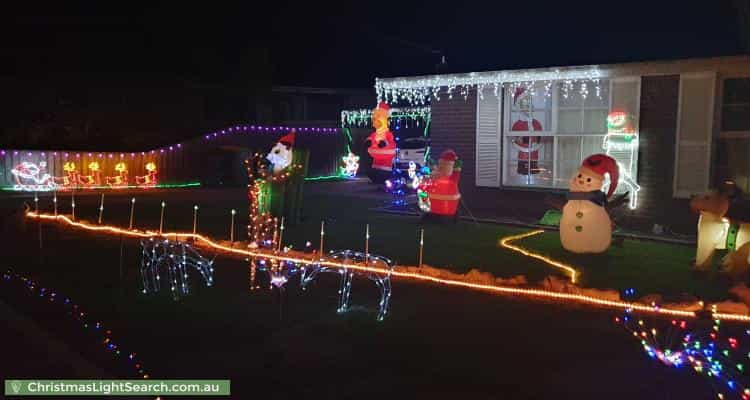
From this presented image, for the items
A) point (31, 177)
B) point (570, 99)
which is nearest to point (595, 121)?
point (570, 99)

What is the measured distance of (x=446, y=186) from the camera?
12.2m

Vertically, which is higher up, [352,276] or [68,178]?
[68,178]

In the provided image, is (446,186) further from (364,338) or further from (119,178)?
(119,178)

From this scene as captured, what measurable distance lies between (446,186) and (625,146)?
11.0 ft

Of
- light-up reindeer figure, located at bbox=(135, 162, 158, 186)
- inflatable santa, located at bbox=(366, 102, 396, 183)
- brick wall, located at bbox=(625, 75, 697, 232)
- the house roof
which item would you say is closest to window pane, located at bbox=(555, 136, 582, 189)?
the house roof

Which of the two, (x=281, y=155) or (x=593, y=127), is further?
(x=593, y=127)

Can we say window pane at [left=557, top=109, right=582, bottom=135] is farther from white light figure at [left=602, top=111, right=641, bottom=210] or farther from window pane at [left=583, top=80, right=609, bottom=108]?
white light figure at [left=602, top=111, right=641, bottom=210]

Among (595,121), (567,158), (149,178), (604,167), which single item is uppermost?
(595,121)

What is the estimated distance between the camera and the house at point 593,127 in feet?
38.0

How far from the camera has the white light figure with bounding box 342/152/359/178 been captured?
27.4 m

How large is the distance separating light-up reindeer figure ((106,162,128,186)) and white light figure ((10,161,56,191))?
5.57 ft

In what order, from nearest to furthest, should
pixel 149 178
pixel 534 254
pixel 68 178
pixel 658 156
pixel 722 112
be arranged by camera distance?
1. pixel 534 254
2. pixel 722 112
3. pixel 658 156
4. pixel 68 178
5. pixel 149 178

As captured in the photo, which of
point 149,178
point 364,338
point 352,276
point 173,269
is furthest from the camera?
point 149,178

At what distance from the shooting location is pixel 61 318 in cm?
639
